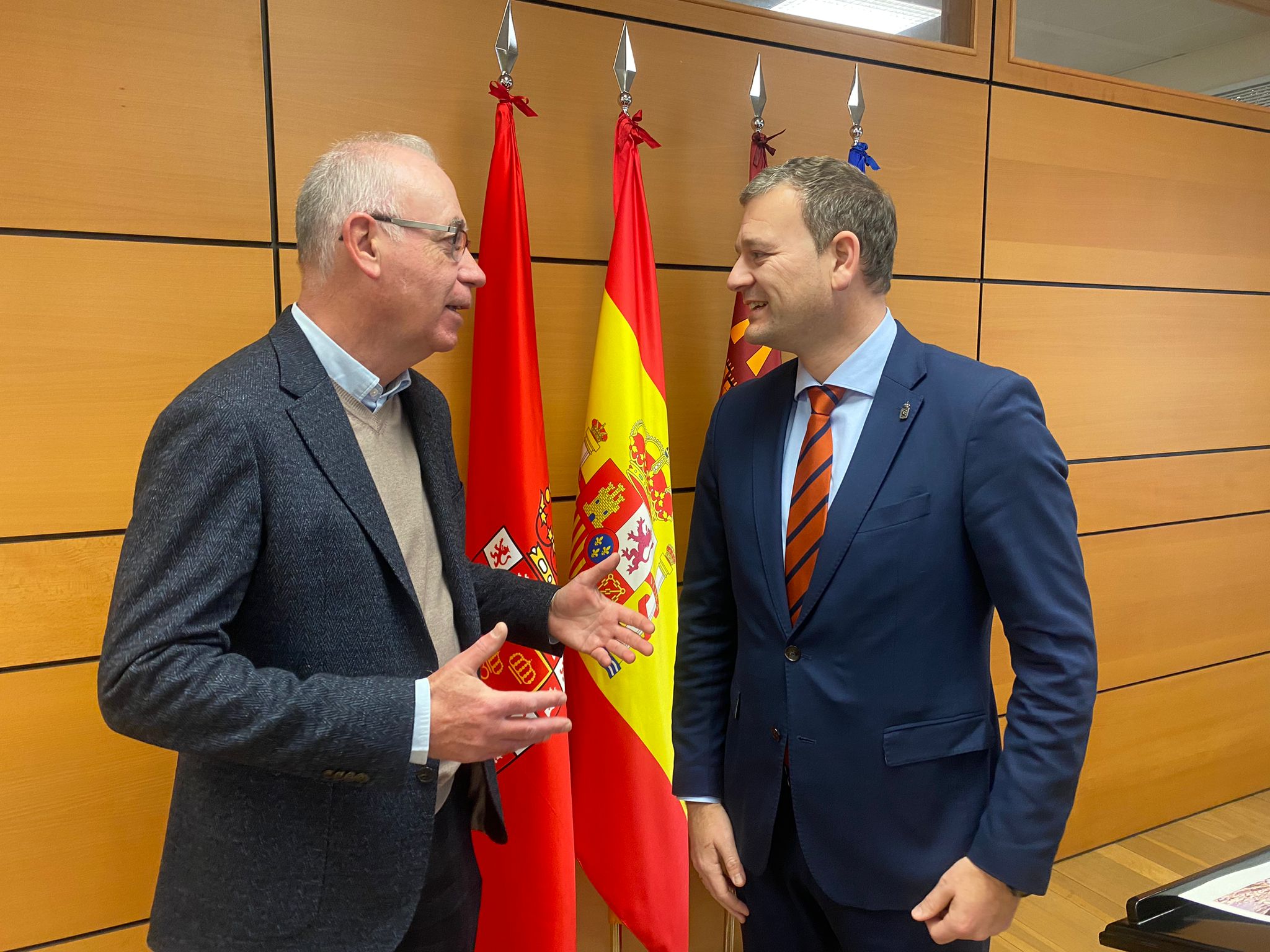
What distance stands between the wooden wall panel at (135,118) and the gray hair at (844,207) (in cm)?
115

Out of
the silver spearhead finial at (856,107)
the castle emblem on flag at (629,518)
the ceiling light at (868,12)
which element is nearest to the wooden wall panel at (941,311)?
the silver spearhead finial at (856,107)

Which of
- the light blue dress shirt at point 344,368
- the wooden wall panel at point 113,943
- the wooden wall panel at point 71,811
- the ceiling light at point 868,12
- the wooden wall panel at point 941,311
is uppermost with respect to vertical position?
the ceiling light at point 868,12

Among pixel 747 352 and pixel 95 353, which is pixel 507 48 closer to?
pixel 747 352

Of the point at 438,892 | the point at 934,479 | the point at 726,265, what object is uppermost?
the point at 726,265

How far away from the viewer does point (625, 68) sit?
217 cm

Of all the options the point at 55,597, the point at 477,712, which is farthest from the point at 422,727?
the point at 55,597

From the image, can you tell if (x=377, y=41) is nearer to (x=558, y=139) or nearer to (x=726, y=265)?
(x=558, y=139)

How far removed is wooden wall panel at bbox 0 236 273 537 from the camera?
181 centimetres

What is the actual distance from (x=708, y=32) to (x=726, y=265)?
0.62 meters

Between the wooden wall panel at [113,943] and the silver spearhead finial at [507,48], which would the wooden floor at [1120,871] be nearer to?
the wooden wall panel at [113,943]

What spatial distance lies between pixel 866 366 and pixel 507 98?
3.61 feet

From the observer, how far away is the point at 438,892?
1.52 metres

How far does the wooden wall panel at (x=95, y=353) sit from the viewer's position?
181 centimetres

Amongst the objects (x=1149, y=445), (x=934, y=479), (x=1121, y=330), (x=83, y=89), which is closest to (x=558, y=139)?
(x=83, y=89)
